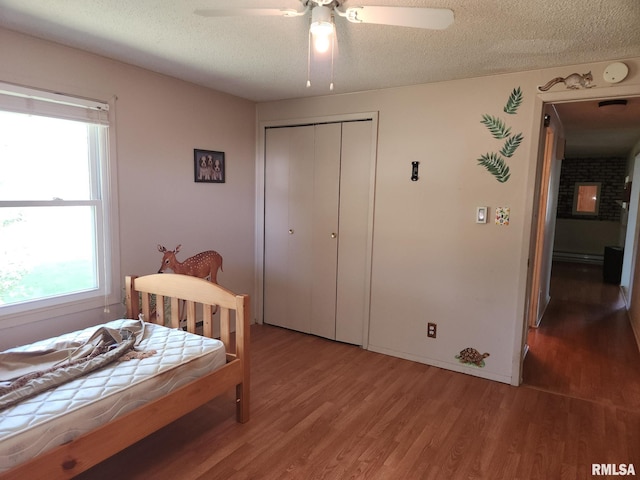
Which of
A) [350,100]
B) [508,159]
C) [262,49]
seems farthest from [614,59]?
[262,49]

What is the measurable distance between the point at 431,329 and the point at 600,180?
7698 millimetres

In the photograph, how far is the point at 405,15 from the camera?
5.22 feet

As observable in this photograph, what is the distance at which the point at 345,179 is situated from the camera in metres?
3.64

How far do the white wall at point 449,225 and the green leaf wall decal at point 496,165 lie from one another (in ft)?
0.13

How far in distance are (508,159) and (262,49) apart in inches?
73.3

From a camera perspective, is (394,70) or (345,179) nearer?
(394,70)

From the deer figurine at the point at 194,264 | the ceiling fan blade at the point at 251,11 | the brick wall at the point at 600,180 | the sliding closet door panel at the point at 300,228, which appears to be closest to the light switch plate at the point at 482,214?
the sliding closet door panel at the point at 300,228

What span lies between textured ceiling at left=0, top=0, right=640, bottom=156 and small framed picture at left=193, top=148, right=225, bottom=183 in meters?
0.68

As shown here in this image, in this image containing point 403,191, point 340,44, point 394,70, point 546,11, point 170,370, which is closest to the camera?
point 546,11

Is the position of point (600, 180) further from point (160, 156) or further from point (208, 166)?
point (160, 156)

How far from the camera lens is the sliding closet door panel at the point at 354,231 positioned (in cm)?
353

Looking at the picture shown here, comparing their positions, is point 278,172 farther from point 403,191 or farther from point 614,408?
point 614,408

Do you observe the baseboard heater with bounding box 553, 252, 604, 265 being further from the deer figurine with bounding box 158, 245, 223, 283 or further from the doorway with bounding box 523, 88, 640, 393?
the deer figurine with bounding box 158, 245, 223, 283

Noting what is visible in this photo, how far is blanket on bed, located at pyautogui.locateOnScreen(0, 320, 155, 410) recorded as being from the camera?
5.59 ft
